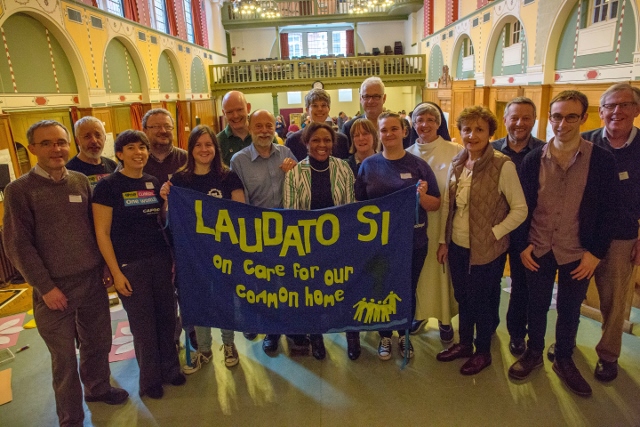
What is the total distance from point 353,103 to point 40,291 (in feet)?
68.0

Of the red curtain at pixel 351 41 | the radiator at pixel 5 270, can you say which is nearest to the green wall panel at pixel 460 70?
the red curtain at pixel 351 41

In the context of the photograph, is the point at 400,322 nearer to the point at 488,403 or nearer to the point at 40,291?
the point at 488,403

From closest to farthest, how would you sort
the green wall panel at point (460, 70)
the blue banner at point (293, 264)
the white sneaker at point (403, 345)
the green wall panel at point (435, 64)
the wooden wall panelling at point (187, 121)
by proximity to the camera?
the blue banner at point (293, 264) < the white sneaker at point (403, 345) < the green wall panel at point (460, 70) < the wooden wall panelling at point (187, 121) < the green wall panel at point (435, 64)

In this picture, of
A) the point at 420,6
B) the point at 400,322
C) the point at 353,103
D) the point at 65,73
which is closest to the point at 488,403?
the point at 400,322

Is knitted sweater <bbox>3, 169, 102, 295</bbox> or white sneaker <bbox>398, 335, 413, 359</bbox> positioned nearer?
knitted sweater <bbox>3, 169, 102, 295</bbox>

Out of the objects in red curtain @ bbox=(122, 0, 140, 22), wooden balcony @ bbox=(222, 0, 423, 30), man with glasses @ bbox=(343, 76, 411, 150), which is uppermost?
wooden balcony @ bbox=(222, 0, 423, 30)

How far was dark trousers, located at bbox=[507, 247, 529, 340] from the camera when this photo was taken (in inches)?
106

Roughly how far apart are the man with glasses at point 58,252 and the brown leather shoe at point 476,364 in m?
2.38

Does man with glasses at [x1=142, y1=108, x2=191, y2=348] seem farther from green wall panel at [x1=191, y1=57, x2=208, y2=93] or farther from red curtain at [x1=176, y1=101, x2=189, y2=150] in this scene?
green wall panel at [x1=191, y1=57, x2=208, y2=93]

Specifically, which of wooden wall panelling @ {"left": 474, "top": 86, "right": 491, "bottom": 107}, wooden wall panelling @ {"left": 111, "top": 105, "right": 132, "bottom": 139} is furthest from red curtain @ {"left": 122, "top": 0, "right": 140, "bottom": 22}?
wooden wall panelling @ {"left": 474, "top": 86, "right": 491, "bottom": 107}

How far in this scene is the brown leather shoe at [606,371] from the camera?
255cm

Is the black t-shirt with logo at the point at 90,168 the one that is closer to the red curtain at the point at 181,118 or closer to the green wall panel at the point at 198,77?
the red curtain at the point at 181,118

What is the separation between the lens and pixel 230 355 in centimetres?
291

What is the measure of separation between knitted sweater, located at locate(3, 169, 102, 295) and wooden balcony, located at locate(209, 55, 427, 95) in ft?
50.2
